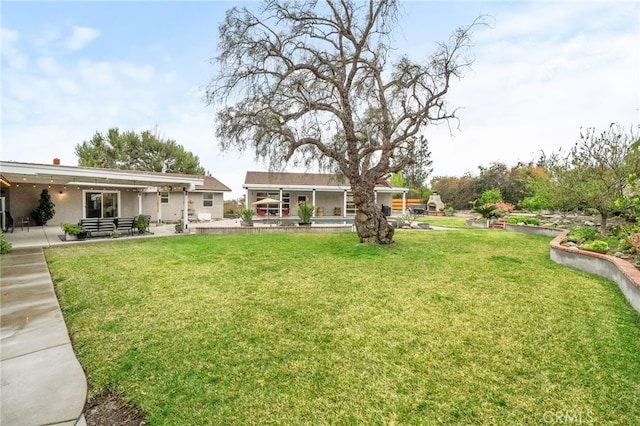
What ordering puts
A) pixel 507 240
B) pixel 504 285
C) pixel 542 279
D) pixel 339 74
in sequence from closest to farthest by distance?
pixel 504 285
pixel 542 279
pixel 339 74
pixel 507 240

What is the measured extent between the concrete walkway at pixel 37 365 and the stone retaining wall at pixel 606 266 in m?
7.12

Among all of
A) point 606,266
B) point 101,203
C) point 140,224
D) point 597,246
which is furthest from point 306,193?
point 606,266

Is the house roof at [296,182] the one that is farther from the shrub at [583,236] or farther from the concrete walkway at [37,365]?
the concrete walkway at [37,365]

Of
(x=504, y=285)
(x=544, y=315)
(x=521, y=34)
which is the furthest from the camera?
(x=521, y=34)

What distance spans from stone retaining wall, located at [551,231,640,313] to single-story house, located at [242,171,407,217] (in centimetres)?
1700

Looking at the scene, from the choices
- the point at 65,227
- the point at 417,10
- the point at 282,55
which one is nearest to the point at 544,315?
the point at 282,55

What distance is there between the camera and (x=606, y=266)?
19.9ft

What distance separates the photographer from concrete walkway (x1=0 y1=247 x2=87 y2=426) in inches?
92.0

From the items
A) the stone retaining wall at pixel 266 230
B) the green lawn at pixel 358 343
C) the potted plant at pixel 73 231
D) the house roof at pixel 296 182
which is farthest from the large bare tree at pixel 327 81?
the house roof at pixel 296 182

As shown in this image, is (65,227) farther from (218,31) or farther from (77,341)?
(77,341)

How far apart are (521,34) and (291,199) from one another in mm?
19082

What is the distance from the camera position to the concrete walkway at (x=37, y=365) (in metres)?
2.34

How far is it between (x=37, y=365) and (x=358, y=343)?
11.3ft

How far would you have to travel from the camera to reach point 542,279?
596 centimetres
